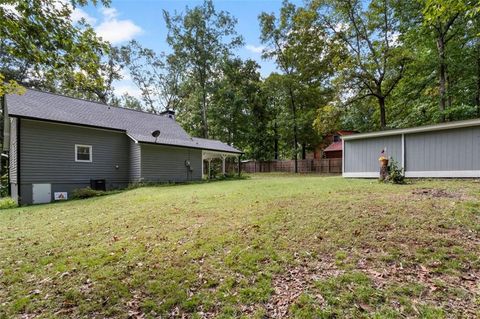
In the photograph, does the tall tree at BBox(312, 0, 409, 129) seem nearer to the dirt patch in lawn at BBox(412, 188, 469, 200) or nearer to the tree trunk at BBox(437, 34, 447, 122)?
the tree trunk at BBox(437, 34, 447, 122)

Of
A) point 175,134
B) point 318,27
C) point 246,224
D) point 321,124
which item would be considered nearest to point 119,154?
point 175,134

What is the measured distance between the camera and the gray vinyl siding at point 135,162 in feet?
49.3

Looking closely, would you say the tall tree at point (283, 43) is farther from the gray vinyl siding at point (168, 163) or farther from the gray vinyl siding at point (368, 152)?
the gray vinyl siding at point (368, 152)

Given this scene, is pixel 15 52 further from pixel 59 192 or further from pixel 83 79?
pixel 59 192

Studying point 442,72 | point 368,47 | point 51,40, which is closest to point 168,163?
point 51,40

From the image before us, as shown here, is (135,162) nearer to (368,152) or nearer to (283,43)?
(368,152)

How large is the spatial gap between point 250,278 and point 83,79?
442 cm

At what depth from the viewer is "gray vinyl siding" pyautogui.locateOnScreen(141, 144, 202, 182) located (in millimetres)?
15273

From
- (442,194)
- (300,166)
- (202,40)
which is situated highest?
(202,40)

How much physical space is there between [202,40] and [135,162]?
61.8 ft

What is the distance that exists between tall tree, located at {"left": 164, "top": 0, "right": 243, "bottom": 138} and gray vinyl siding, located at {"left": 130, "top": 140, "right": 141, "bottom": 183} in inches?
614

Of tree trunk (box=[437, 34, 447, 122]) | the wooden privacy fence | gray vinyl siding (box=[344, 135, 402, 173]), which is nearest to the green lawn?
gray vinyl siding (box=[344, 135, 402, 173])

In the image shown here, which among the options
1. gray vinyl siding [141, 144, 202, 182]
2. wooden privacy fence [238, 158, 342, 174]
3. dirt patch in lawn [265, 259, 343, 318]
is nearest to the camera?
dirt patch in lawn [265, 259, 343, 318]

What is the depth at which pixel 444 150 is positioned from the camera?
1080 cm
